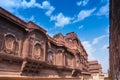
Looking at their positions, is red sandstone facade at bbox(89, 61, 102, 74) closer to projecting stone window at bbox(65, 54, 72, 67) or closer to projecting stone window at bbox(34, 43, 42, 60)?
projecting stone window at bbox(65, 54, 72, 67)

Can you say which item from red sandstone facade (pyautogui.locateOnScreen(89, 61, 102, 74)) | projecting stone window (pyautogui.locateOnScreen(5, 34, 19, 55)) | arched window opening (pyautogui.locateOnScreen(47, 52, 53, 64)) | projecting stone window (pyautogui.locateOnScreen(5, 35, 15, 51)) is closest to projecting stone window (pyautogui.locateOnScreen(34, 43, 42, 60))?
arched window opening (pyautogui.locateOnScreen(47, 52, 53, 64))

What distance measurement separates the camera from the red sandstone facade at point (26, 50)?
13.9 metres

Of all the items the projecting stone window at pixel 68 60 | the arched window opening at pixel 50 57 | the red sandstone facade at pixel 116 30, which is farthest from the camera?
the projecting stone window at pixel 68 60

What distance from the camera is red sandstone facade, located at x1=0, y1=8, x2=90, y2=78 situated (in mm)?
13919

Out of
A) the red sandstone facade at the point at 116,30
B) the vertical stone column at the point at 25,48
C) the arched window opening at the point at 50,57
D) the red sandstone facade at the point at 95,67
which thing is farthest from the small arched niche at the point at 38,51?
the red sandstone facade at the point at 95,67

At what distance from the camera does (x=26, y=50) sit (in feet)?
53.0

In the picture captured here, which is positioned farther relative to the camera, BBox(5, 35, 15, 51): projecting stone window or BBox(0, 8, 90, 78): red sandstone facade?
BBox(5, 35, 15, 51): projecting stone window

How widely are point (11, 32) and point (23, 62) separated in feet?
9.66

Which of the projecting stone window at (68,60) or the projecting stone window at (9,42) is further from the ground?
the projecting stone window at (9,42)

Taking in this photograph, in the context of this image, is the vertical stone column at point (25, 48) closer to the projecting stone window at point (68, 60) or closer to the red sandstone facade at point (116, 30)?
the red sandstone facade at point (116, 30)

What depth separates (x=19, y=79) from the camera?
14.2m

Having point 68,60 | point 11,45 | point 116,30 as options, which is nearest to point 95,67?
point 68,60

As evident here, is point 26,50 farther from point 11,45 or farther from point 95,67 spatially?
point 95,67

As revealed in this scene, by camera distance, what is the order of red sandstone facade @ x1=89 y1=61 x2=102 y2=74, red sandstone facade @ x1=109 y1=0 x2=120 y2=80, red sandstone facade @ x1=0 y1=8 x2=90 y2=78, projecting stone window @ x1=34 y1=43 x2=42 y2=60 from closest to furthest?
red sandstone facade @ x1=109 y1=0 x2=120 y2=80, red sandstone facade @ x1=0 y1=8 x2=90 y2=78, projecting stone window @ x1=34 y1=43 x2=42 y2=60, red sandstone facade @ x1=89 y1=61 x2=102 y2=74
